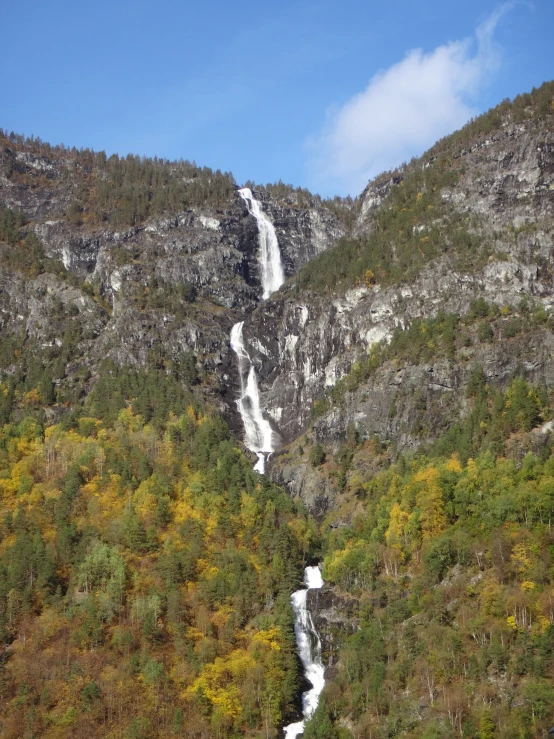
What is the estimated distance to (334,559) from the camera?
118m

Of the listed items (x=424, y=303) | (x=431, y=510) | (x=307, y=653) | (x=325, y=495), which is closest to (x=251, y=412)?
(x=325, y=495)

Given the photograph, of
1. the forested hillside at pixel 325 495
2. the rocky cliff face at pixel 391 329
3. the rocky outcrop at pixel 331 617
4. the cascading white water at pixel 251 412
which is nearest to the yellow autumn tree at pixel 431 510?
the forested hillside at pixel 325 495

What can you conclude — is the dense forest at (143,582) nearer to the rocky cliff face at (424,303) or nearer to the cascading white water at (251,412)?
the cascading white water at (251,412)

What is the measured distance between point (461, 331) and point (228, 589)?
228 ft

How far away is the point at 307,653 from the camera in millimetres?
109750

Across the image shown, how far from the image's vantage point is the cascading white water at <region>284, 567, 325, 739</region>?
328 feet

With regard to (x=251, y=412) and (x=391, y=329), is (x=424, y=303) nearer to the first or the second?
(x=391, y=329)

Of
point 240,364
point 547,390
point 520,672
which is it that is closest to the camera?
point 520,672

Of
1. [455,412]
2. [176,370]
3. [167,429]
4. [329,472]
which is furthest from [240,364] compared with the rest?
[455,412]

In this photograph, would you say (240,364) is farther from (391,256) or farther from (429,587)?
(429,587)

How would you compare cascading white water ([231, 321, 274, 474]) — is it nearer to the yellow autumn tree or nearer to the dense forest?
the dense forest

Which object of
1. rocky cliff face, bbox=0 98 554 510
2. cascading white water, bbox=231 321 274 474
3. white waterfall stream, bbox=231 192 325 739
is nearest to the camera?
white waterfall stream, bbox=231 192 325 739

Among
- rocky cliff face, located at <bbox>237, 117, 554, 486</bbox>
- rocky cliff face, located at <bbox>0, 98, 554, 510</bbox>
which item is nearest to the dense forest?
rocky cliff face, located at <bbox>0, 98, 554, 510</bbox>

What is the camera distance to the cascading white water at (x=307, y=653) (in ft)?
328
